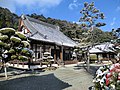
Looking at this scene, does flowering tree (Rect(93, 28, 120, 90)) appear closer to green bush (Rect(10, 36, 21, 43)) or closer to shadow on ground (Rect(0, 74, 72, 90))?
shadow on ground (Rect(0, 74, 72, 90))

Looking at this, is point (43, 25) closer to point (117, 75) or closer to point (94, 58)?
point (94, 58)

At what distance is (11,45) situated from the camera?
10602mm

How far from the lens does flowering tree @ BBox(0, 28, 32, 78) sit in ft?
33.7

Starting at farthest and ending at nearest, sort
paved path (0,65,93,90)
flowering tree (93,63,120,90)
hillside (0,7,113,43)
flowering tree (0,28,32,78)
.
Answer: flowering tree (0,28,32,78), hillside (0,7,113,43), paved path (0,65,93,90), flowering tree (93,63,120,90)

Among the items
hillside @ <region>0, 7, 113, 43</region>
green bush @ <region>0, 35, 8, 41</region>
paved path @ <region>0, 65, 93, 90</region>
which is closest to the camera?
paved path @ <region>0, 65, 93, 90</region>

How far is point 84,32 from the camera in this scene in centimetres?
1775

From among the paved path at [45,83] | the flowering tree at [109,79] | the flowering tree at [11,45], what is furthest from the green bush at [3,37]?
the flowering tree at [109,79]

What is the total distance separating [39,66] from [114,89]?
601 inches

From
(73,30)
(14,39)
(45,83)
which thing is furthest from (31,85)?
(73,30)

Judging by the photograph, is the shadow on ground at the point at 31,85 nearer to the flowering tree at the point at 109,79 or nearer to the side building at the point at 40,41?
the flowering tree at the point at 109,79

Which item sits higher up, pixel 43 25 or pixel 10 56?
pixel 43 25

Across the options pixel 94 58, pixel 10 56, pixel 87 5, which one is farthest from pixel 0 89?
pixel 94 58

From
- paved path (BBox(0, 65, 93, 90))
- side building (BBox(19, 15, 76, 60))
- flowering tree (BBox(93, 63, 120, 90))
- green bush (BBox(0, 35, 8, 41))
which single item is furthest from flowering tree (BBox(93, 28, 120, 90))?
side building (BBox(19, 15, 76, 60))

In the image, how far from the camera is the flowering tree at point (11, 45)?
33.7ft
